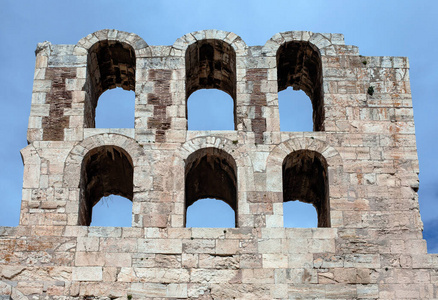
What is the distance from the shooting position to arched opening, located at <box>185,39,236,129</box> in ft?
79.2

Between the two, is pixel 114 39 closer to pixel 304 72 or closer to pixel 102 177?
pixel 102 177

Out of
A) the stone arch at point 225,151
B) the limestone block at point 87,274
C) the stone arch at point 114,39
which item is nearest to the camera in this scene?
the limestone block at point 87,274

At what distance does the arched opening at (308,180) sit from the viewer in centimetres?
2266

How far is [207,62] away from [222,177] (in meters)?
2.98

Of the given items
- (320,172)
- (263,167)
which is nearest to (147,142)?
(263,167)

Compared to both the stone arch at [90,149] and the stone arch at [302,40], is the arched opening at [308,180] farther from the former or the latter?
the stone arch at [90,149]

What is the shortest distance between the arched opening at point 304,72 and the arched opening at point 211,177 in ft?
8.05

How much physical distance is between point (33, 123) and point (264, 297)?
6.72m

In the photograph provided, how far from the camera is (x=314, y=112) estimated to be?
24.8m

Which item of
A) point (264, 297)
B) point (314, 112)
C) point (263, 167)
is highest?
point (314, 112)

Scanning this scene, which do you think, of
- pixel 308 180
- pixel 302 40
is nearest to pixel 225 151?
pixel 308 180

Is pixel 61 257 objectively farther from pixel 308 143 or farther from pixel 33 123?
pixel 308 143

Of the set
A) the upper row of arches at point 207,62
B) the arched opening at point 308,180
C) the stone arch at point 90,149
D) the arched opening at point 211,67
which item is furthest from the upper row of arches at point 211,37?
the arched opening at point 308,180

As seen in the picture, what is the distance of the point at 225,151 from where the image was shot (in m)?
22.4
